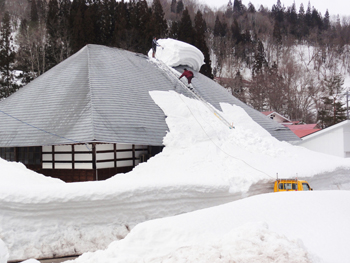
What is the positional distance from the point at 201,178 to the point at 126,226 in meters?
2.63

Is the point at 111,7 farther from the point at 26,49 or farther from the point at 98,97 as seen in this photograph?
the point at 98,97

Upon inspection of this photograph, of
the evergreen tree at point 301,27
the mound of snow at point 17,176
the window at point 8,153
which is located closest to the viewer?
the mound of snow at point 17,176

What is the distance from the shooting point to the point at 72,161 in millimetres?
10969

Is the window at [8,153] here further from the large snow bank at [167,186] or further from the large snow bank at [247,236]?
the large snow bank at [247,236]

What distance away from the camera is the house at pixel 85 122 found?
35.3 ft

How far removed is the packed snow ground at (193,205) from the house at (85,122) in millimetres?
972

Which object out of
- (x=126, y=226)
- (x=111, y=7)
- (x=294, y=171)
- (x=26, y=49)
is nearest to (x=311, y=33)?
(x=111, y=7)

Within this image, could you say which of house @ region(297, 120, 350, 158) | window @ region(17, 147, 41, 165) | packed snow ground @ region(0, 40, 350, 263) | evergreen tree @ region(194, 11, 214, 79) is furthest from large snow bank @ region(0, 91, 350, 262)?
evergreen tree @ region(194, 11, 214, 79)


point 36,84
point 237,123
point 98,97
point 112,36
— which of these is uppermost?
point 112,36

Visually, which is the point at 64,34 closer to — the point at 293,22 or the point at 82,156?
the point at 82,156

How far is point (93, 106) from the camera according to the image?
11461mm

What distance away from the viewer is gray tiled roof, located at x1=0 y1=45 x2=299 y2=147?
10828 mm

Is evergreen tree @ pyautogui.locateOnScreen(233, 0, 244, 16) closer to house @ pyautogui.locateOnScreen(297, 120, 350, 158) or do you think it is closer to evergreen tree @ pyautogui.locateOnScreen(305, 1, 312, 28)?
evergreen tree @ pyautogui.locateOnScreen(305, 1, 312, 28)

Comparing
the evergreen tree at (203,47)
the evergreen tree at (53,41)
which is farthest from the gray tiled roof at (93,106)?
the evergreen tree at (203,47)
